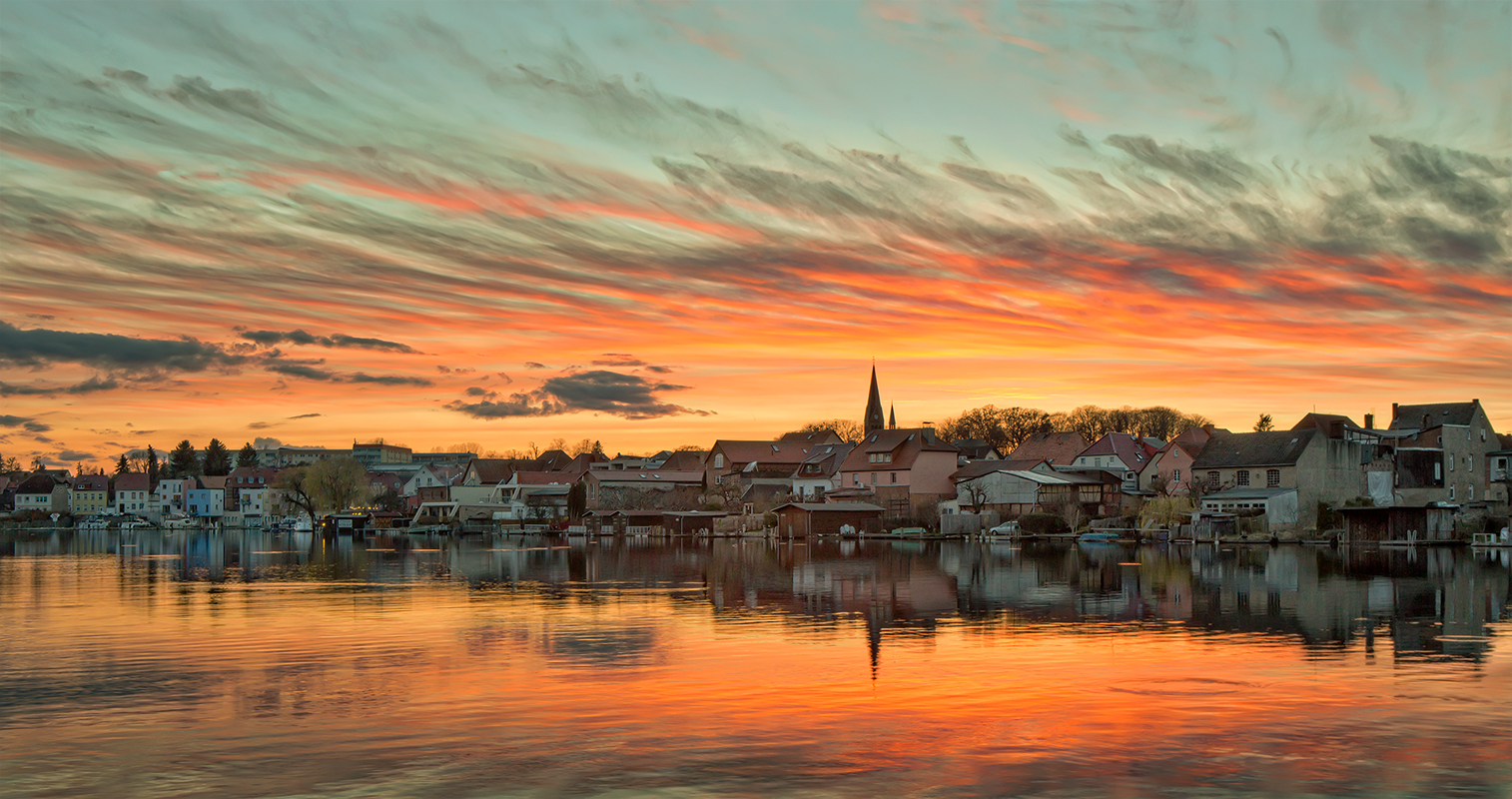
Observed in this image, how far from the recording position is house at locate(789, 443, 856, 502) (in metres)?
123

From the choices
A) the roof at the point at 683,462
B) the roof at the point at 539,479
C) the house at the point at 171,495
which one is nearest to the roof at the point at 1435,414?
the roof at the point at 683,462

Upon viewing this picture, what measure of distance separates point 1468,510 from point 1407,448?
9778 mm

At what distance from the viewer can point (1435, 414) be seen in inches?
3984

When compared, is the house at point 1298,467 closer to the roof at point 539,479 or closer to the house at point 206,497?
the roof at point 539,479

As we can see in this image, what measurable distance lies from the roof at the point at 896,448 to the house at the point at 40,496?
145427 mm

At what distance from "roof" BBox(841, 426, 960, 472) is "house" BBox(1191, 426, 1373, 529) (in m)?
26.3

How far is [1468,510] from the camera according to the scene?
3386 inches

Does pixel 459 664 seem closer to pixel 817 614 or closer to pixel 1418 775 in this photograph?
pixel 817 614

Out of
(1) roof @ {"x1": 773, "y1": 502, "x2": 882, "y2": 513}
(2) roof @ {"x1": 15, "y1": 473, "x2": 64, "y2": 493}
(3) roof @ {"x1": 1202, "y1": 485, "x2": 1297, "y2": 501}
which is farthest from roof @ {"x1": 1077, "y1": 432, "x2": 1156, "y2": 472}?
(2) roof @ {"x1": 15, "y1": 473, "x2": 64, "y2": 493}

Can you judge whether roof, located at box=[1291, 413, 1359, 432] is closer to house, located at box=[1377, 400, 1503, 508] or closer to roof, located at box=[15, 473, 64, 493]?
house, located at box=[1377, 400, 1503, 508]

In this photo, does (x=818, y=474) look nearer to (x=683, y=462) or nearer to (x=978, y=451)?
(x=683, y=462)

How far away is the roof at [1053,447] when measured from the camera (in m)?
122

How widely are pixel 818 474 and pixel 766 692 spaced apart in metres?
108

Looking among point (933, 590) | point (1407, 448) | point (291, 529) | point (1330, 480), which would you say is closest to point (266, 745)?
point (933, 590)
